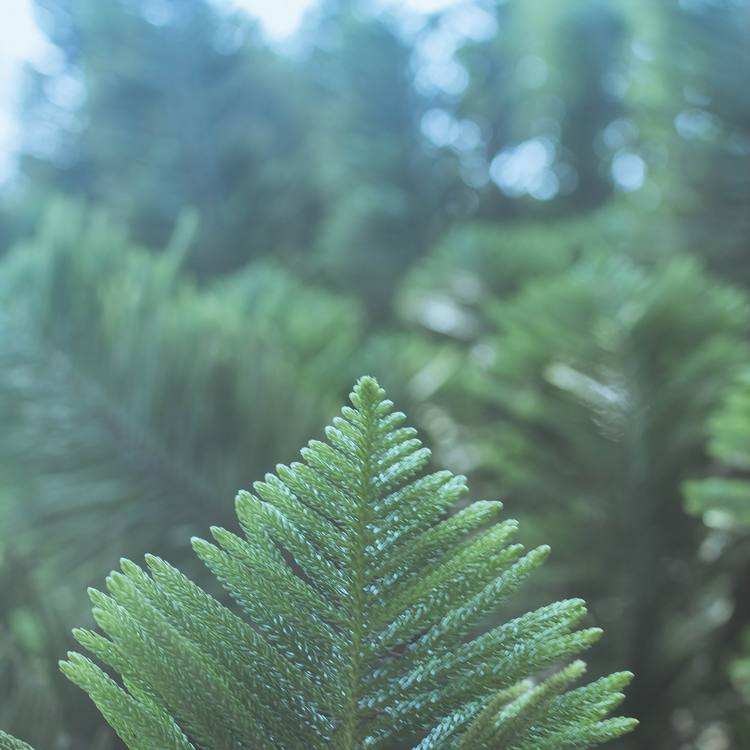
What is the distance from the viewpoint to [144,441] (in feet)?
0.95

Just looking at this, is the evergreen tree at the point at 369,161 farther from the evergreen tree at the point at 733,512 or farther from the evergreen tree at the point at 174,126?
the evergreen tree at the point at 733,512

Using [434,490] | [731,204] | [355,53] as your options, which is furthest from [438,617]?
[355,53]

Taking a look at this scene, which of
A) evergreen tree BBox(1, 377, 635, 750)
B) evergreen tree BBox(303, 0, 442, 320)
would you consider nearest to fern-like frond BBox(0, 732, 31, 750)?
evergreen tree BBox(1, 377, 635, 750)

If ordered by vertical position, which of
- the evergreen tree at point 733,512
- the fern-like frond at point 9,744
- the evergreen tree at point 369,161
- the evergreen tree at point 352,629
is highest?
the evergreen tree at point 369,161

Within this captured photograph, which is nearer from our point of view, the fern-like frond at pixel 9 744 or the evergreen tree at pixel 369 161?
the fern-like frond at pixel 9 744

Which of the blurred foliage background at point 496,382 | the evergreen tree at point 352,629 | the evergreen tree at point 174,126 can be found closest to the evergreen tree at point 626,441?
the blurred foliage background at point 496,382

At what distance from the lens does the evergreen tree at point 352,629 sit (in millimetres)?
118

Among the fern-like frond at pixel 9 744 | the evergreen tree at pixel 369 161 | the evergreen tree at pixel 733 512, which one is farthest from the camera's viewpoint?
the evergreen tree at pixel 369 161

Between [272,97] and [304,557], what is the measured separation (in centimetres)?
51

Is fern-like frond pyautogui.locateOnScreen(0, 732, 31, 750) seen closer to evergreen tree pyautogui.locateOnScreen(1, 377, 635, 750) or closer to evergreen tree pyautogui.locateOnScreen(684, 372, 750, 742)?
evergreen tree pyautogui.locateOnScreen(1, 377, 635, 750)

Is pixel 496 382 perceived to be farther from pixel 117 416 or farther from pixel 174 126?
pixel 174 126

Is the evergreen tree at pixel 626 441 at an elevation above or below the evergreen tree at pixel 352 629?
above

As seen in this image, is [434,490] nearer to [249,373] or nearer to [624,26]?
[249,373]

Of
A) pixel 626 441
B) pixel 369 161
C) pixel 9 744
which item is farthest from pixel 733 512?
pixel 369 161
